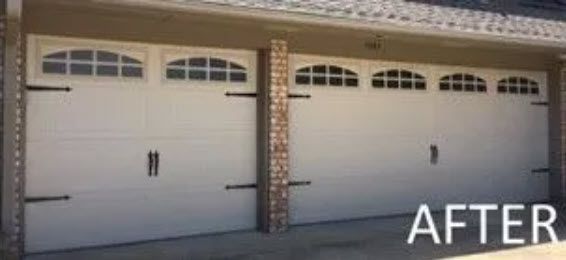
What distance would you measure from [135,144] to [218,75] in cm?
148

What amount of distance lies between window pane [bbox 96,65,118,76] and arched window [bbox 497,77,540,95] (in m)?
7.05

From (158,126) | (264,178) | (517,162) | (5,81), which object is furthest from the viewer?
(517,162)

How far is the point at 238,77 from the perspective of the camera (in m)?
11.0

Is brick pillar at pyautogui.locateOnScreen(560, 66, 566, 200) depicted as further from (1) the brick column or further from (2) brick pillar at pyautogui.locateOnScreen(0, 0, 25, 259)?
(2) brick pillar at pyautogui.locateOnScreen(0, 0, 25, 259)

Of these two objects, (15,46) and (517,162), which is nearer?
(15,46)

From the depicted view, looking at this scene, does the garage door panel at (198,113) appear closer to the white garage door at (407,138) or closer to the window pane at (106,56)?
the window pane at (106,56)

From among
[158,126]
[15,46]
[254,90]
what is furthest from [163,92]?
[15,46]

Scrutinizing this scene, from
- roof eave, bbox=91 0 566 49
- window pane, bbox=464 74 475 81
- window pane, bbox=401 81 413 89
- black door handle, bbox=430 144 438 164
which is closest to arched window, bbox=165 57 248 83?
roof eave, bbox=91 0 566 49

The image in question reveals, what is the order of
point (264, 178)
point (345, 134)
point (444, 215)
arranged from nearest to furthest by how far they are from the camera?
point (264, 178) → point (345, 134) → point (444, 215)

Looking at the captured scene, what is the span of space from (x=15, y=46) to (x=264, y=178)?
12.2 ft

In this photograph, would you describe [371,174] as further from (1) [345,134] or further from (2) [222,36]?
(2) [222,36]

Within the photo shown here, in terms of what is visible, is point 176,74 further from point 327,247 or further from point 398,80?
point 398,80

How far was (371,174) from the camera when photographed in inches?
489

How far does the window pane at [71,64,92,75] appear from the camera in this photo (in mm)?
9633
